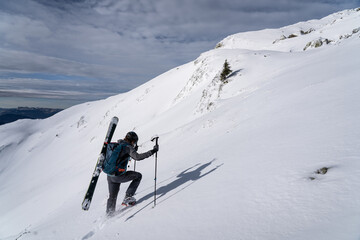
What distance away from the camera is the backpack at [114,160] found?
19.7 ft

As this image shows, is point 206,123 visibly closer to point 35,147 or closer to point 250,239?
point 250,239

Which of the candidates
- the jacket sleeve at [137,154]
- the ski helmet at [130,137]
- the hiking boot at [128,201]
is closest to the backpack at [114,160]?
the ski helmet at [130,137]

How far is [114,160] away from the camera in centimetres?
602

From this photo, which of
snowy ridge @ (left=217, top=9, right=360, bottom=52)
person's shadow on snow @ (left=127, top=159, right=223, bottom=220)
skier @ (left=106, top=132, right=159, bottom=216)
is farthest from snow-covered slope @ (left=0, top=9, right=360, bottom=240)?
snowy ridge @ (left=217, top=9, right=360, bottom=52)

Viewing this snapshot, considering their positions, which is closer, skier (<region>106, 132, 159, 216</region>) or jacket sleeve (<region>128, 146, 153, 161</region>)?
jacket sleeve (<region>128, 146, 153, 161</region>)

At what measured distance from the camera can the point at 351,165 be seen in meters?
3.71

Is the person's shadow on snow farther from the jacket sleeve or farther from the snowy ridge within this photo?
the snowy ridge

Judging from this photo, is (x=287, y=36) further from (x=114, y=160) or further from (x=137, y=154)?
(x=114, y=160)

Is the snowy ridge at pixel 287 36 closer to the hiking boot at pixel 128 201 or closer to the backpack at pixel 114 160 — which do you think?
the backpack at pixel 114 160

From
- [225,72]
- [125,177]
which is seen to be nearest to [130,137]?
[125,177]

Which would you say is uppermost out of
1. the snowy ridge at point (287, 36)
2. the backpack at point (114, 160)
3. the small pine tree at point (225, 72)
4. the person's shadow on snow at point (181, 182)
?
the snowy ridge at point (287, 36)

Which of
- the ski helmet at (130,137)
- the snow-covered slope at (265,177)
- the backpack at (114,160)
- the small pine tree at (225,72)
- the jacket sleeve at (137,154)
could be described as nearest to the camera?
the snow-covered slope at (265,177)

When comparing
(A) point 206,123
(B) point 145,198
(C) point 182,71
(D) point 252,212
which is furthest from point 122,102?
(D) point 252,212

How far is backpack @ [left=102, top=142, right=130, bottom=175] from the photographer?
599 cm
